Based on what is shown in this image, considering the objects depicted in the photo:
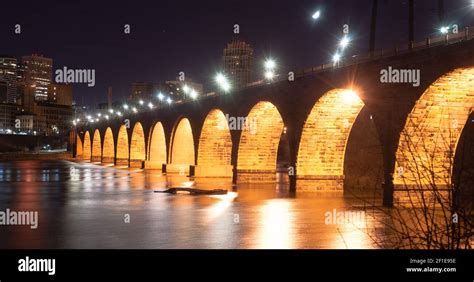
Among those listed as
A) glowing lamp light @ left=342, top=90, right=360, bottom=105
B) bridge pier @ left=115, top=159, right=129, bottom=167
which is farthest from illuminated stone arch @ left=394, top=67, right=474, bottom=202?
bridge pier @ left=115, top=159, right=129, bottom=167

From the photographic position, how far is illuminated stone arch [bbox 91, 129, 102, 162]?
10394cm

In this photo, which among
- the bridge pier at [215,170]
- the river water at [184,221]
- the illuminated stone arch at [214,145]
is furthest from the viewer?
the illuminated stone arch at [214,145]

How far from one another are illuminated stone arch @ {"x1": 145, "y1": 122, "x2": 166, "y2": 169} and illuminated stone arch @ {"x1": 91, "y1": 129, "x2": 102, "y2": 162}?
35.5m

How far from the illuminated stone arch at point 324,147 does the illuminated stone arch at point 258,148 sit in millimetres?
7646

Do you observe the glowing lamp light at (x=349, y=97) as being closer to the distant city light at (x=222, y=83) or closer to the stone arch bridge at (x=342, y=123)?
the stone arch bridge at (x=342, y=123)

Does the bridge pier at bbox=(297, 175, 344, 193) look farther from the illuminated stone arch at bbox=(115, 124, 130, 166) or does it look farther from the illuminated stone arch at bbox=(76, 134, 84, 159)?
the illuminated stone arch at bbox=(76, 134, 84, 159)

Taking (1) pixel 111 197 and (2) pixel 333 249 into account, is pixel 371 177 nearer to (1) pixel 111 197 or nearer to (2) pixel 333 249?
(1) pixel 111 197

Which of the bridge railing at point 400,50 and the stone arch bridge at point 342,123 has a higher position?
the bridge railing at point 400,50

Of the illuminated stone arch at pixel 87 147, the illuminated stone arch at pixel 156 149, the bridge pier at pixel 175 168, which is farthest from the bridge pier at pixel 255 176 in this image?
the illuminated stone arch at pixel 87 147

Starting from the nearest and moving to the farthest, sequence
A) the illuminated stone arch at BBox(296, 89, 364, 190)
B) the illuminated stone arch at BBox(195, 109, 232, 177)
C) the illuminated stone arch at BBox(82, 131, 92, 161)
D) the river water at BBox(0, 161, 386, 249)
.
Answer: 1. the river water at BBox(0, 161, 386, 249)
2. the illuminated stone arch at BBox(296, 89, 364, 190)
3. the illuminated stone arch at BBox(195, 109, 232, 177)
4. the illuminated stone arch at BBox(82, 131, 92, 161)

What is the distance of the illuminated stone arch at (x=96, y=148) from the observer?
103938 mm

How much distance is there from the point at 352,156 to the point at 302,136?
12.9 metres

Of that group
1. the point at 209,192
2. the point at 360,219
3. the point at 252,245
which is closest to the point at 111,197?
the point at 209,192

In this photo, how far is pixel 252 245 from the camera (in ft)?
51.0
